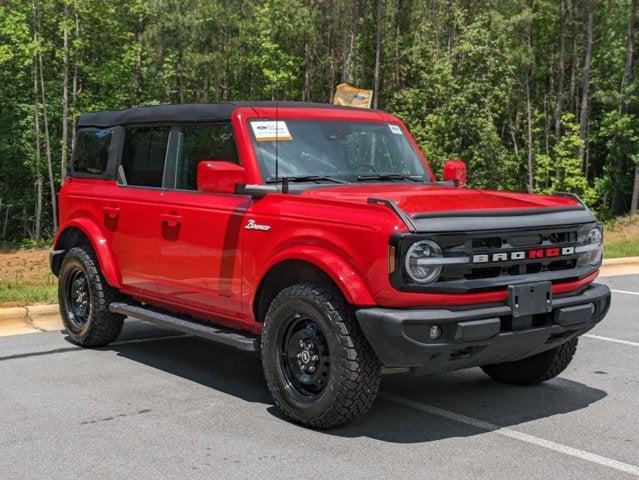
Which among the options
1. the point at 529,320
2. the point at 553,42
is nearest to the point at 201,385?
the point at 529,320

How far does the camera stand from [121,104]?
1665 inches

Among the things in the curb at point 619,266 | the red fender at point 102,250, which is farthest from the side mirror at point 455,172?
the curb at point 619,266

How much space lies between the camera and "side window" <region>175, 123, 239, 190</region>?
19.2 ft

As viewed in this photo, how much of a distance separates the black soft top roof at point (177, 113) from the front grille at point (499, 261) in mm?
2067

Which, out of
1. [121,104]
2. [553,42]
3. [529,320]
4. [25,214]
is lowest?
[25,214]

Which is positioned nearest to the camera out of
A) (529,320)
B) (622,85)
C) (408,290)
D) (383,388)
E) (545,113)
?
(408,290)

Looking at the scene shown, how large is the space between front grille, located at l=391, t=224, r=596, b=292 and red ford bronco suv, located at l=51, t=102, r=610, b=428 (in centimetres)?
1

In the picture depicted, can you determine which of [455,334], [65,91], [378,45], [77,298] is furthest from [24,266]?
[378,45]

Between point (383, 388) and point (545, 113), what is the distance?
41.1 m

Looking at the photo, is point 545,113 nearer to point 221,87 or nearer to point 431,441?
point 221,87

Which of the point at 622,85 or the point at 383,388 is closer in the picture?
the point at 383,388

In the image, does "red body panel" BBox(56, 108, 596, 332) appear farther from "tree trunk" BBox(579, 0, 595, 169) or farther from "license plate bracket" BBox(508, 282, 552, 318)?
"tree trunk" BBox(579, 0, 595, 169)

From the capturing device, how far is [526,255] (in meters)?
4.85

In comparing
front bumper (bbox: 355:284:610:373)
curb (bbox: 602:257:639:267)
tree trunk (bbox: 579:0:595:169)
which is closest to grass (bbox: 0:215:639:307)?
curb (bbox: 602:257:639:267)
